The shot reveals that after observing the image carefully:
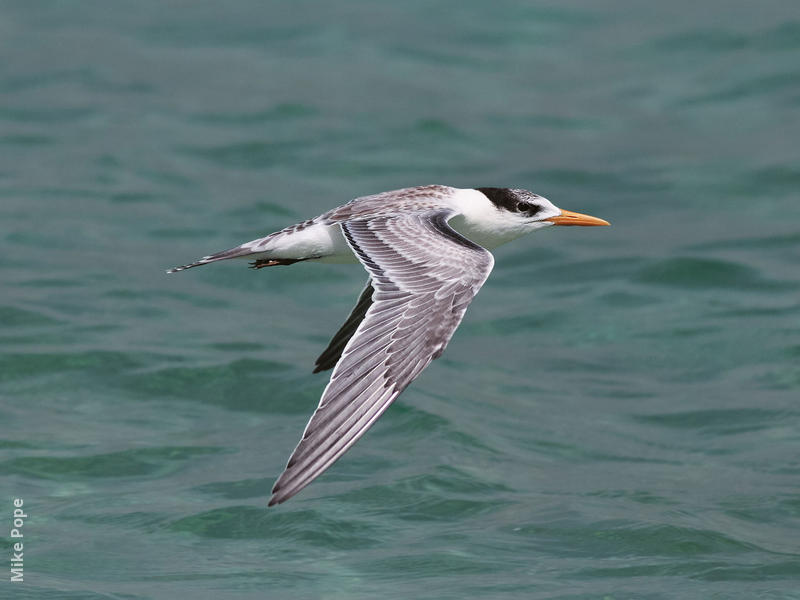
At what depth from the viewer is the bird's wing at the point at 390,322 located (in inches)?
312

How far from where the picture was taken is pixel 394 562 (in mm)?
10992

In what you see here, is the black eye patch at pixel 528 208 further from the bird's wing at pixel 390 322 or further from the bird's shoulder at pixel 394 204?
the bird's wing at pixel 390 322

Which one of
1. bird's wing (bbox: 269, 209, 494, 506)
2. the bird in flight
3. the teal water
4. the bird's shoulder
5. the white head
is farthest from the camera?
the white head

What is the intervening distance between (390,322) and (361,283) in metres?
8.56

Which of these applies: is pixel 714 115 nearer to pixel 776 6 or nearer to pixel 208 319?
pixel 776 6

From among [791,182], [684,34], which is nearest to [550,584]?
[791,182]

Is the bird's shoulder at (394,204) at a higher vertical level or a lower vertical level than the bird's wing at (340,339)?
higher

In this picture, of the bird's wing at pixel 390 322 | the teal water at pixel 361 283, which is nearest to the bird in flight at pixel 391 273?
the bird's wing at pixel 390 322

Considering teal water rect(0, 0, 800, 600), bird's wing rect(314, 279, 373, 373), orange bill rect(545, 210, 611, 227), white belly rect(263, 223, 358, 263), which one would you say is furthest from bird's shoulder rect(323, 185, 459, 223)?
teal water rect(0, 0, 800, 600)

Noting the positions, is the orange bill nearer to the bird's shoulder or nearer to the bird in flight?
the bird in flight

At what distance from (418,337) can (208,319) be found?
24.7ft

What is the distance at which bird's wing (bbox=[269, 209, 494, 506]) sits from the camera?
312 inches

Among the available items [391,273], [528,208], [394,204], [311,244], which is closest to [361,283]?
[528,208]

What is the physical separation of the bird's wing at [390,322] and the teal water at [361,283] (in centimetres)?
238
